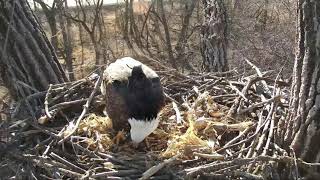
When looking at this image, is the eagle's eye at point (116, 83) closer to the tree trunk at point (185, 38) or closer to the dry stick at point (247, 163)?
the dry stick at point (247, 163)

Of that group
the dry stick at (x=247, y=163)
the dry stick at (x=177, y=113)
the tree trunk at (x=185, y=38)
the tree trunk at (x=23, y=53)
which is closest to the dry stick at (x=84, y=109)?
the tree trunk at (x=23, y=53)

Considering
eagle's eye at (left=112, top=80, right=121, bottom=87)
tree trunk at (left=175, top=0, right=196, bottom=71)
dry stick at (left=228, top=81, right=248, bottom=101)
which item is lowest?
tree trunk at (left=175, top=0, right=196, bottom=71)

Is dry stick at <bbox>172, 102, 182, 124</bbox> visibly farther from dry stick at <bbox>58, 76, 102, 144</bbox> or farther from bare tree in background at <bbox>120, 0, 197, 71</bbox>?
bare tree in background at <bbox>120, 0, 197, 71</bbox>

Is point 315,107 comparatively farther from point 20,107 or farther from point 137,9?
point 137,9

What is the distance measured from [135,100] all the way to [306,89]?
1088mm

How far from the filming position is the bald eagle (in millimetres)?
3293

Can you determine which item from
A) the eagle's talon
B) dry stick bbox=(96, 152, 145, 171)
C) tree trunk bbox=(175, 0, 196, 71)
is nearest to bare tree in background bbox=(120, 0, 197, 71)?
tree trunk bbox=(175, 0, 196, 71)

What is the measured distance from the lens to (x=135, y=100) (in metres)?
3.32

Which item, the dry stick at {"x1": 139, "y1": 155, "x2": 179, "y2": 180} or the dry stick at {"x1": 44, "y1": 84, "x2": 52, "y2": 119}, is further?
the dry stick at {"x1": 44, "y1": 84, "x2": 52, "y2": 119}

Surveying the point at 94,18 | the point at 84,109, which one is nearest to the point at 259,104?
the point at 84,109

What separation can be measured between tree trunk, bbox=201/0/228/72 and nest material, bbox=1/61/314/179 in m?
2.52

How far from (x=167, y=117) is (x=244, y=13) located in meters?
9.72

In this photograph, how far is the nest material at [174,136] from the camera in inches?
115

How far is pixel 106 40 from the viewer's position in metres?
12.7
